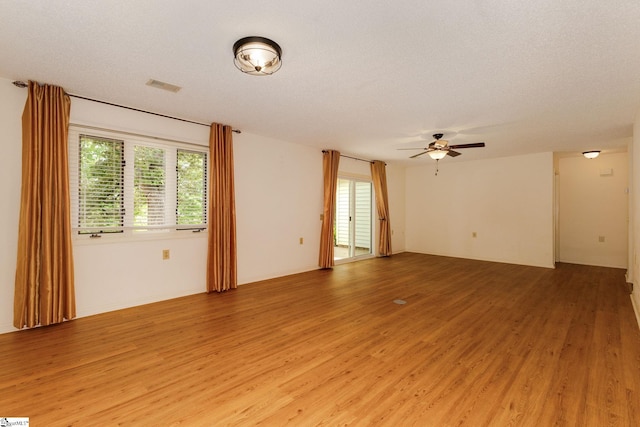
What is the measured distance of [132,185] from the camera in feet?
12.7

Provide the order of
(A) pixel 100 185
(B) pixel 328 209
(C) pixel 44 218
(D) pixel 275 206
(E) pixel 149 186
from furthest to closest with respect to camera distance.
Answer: (B) pixel 328 209, (D) pixel 275 206, (E) pixel 149 186, (A) pixel 100 185, (C) pixel 44 218

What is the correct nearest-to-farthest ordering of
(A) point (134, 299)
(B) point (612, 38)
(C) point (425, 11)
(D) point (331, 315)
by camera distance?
(C) point (425, 11) < (B) point (612, 38) < (D) point (331, 315) < (A) point (134, 299)

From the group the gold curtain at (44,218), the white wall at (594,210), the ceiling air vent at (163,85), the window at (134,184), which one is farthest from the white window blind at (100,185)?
the white wall at (594,210)

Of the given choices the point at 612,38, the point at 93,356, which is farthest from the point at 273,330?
the point at 612,38

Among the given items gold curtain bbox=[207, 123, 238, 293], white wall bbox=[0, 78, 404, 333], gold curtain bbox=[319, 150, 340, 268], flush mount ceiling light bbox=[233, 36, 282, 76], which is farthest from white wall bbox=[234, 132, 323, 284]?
flush mount ceiling light bbox=[233, 36, 282, 76]

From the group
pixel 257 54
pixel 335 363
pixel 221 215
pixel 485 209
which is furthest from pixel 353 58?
pixel 485 209

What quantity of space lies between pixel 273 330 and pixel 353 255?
448 cm

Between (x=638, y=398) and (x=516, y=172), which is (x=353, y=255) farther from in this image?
(x=638, y=398)

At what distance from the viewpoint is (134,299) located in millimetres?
3879

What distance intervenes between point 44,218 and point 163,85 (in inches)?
74.4

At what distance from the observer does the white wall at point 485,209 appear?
6.64 meters

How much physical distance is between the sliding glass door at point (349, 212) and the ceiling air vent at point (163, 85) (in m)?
4.30

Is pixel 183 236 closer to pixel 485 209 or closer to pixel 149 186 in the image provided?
pixel 149 186

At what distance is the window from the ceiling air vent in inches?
40.6
